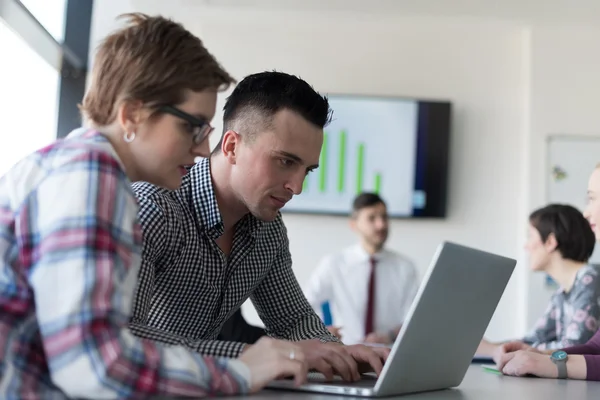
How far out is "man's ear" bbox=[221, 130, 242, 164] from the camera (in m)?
2.03

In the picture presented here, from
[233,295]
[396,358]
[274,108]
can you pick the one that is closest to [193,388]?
[396,358]

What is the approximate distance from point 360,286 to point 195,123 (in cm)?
394

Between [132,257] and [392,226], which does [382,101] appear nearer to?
[392,226]

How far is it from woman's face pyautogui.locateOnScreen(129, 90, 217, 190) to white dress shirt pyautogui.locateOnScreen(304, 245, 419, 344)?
12.5 ft

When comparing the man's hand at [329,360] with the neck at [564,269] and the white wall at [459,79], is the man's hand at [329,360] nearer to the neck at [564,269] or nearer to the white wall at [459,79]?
the neck at [564,269]

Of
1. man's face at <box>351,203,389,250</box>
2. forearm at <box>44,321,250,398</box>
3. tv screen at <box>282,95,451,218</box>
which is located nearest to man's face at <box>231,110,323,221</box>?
forearm at <box>44,321,250,398</box>

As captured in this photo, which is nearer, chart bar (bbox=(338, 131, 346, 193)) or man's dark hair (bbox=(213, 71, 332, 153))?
man's dark hair (bbox=(213, 71, 332, 153))

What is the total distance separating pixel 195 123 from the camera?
4.10 feet

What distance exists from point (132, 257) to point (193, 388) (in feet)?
0.66

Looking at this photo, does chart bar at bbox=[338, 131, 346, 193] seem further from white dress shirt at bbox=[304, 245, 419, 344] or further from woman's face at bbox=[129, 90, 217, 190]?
woman's face at bbox=[129, 90, 217, 190]

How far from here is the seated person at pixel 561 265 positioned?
2.76 m

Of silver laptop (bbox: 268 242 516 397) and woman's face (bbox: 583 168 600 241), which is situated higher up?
woman's face (bbox: 583 168 600 241)

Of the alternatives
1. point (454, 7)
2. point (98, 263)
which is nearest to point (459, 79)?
point (454, 7)

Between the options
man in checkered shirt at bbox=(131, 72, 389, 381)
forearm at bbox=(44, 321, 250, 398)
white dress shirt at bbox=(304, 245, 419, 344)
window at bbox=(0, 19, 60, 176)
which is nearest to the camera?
forearm at bbox=(44, 321, 250, 398)
